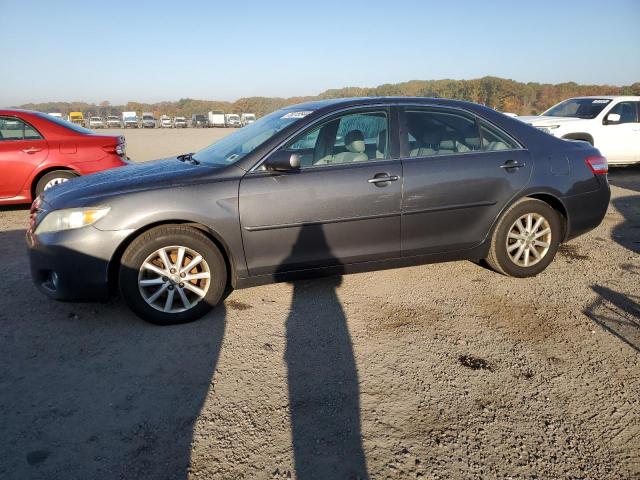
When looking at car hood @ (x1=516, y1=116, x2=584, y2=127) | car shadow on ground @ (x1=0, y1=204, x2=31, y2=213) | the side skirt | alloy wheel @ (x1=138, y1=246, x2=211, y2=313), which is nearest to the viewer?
alloy wheel @ (x1=138, y1=246, x2=211, y2=313)

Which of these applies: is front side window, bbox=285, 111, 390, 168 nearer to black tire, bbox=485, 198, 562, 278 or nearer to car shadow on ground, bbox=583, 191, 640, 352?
black tire, bbox=485, 198, 562, 278

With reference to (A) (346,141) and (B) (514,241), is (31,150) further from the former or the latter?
(B) (514,241)

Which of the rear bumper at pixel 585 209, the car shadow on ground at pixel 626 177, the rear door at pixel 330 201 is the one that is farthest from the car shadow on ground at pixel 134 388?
the car shadow on ground at pixel 626 177

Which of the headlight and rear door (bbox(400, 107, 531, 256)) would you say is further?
rear door (bbox(400, 107, 531, 256))

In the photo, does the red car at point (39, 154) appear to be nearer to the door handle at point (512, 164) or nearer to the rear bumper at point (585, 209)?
the door handle at point (512, 164)

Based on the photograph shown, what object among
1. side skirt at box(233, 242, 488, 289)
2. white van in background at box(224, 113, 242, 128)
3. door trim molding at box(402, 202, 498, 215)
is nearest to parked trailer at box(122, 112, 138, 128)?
white van in background at box(224, 113, 242, 128)

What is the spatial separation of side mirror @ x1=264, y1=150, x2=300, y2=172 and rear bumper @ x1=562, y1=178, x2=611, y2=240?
2641 mm

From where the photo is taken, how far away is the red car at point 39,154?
646cm

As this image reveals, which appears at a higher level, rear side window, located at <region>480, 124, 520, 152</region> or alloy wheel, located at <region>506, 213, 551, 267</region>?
rear side window, located at <region>480, 124, 520, 152</region>

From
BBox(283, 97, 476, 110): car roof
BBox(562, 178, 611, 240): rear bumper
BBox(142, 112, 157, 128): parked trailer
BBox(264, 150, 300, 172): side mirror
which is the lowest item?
BBox(562, 178, 611, 240): rear bumper

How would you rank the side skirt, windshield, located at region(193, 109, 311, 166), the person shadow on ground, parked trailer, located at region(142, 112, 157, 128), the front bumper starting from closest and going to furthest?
the person shadow on ground < the front bumper < the side skirt < windshield, located at region(193, 109, 311, 166) < parked trailer, located at region(142, 112, 157, 128)

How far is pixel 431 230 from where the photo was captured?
3.92 m

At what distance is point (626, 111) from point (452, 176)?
897cm

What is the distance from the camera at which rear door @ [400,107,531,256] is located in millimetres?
3824
